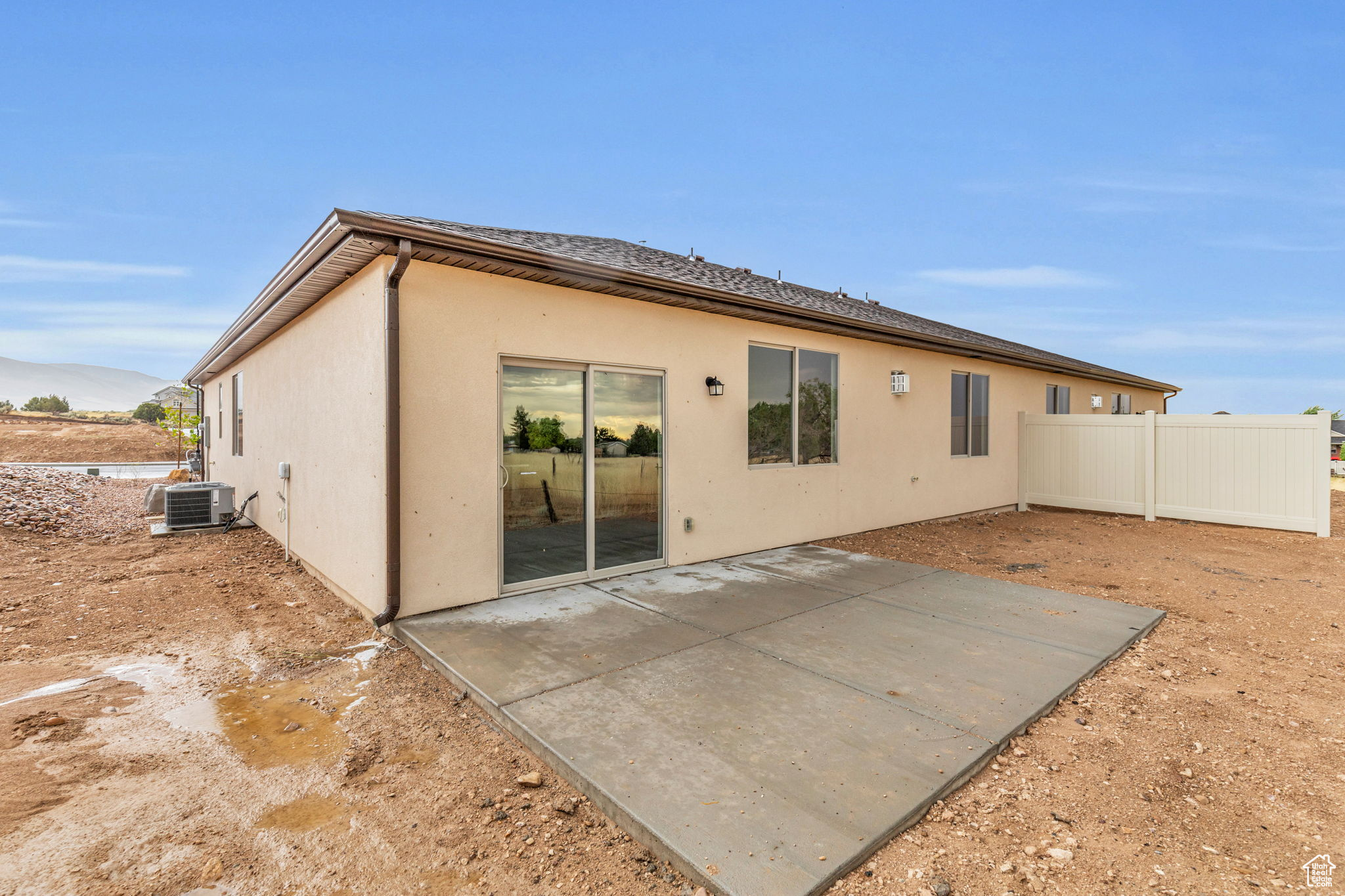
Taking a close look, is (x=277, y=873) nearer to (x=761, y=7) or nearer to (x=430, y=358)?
(x=430, y=358)

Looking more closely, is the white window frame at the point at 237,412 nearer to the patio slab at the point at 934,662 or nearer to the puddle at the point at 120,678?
the puddle at the point at 120,678

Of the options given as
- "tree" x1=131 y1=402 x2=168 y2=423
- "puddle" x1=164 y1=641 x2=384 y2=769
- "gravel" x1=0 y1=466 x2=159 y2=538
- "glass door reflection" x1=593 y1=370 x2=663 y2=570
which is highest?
"tree" x1=131 y1=402 x2=168 y2=423

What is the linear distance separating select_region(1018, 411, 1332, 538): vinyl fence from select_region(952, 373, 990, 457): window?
1451 millimetres

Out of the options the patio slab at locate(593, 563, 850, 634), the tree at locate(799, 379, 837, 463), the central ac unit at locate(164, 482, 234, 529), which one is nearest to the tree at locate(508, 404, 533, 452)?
the patio slab at locate(593, 563, 850, 634)

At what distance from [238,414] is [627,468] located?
8297mm

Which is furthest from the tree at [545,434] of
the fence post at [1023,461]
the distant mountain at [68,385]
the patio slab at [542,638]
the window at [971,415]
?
the distant mountain at [68,385]

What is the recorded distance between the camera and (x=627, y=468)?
18.3 feet

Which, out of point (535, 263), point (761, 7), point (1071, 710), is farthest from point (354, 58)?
point (1071, 710)

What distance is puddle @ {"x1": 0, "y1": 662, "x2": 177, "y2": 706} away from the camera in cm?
332

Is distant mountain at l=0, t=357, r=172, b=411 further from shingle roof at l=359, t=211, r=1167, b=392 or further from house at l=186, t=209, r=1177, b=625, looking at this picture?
house at l=186, t=209, r=1177, b=625

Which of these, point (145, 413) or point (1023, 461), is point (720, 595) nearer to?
point (1023, 461)

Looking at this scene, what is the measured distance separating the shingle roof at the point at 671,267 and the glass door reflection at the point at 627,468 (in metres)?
1.11

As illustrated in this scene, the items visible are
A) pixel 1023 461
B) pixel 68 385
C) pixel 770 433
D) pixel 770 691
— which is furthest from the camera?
pixel 68 385

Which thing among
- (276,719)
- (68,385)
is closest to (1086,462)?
(276,719)
